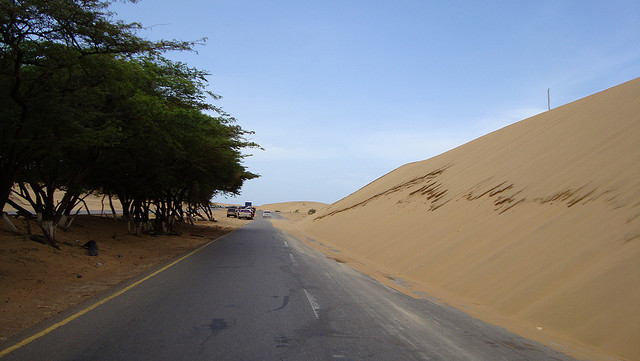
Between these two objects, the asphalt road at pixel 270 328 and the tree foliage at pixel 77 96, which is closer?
the asphalt road at pixel 270 328

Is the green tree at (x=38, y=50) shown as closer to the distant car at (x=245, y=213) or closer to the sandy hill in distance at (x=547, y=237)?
the sandy hill in distance at (x=547, y=237)

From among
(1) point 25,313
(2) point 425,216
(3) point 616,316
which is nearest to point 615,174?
(3) point 616,316

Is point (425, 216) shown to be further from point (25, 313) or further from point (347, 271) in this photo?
point (25, 313)

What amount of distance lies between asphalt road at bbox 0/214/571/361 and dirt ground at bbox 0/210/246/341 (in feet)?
2.89

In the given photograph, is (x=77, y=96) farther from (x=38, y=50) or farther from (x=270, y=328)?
(x=270, y=328)

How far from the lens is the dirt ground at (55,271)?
6.90 metres

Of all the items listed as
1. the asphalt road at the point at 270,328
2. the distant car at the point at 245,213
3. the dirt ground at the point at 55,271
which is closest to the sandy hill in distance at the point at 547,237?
the asphalt road at the point at 270,328

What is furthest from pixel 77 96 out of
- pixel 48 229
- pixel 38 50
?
pixel 48 229

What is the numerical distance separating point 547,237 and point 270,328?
24.0 ft

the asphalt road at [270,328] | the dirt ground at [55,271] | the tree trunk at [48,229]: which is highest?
the tree trunk at [48,229]

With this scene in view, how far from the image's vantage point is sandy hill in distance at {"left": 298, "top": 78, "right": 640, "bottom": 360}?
6656 mm

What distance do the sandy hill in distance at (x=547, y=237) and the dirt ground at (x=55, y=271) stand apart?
24.2ft

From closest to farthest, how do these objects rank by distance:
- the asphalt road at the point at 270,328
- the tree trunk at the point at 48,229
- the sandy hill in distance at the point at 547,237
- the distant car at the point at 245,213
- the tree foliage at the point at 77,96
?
1. the asphalt road at the point at 270,328
2. the sandy hill in distance at the point at 547,237
3. the tree foliage at the point at 77,96
4. the tree trunk at the point at 48,229
5. the distant car at the point at 245,213

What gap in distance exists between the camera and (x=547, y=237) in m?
9.80
